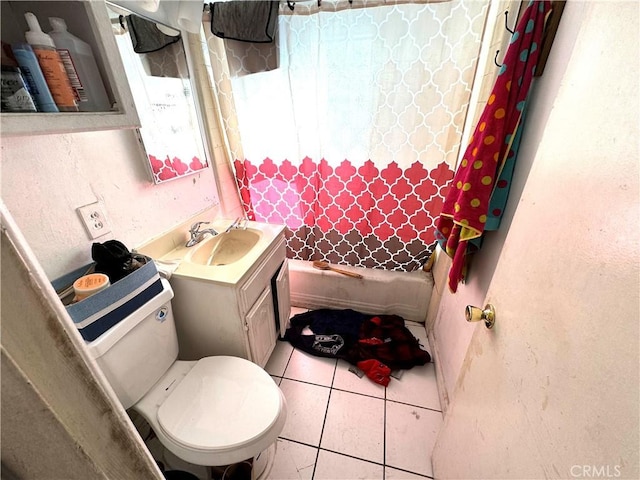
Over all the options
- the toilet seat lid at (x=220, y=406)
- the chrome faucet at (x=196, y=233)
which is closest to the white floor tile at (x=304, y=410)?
the toilet seat lid at (x=220, y=406)

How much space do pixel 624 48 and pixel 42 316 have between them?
2.82 feet

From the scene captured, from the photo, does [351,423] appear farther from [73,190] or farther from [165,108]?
[165,108]

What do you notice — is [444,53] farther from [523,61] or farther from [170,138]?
[170,138]

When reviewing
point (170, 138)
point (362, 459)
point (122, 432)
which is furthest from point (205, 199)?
point (362, 459)

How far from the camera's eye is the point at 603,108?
0.41 m

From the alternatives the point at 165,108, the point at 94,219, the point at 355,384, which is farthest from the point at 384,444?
the point at 165,108

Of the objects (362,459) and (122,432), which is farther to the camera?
(362,459)

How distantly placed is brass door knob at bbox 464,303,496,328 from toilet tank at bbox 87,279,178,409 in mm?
1032

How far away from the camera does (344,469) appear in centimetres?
115

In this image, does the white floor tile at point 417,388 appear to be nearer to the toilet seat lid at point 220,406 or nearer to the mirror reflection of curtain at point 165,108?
the toilet seat lid at point 220,406

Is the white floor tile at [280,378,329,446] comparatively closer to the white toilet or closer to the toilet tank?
the white toilet

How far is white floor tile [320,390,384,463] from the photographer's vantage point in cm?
121

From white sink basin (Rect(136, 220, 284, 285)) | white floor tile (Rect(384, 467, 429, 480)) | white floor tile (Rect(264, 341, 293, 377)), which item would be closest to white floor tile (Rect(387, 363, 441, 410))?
white floor tile (Rect(384, 467, 429, 480))

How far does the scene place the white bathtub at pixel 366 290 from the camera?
1784 mm
